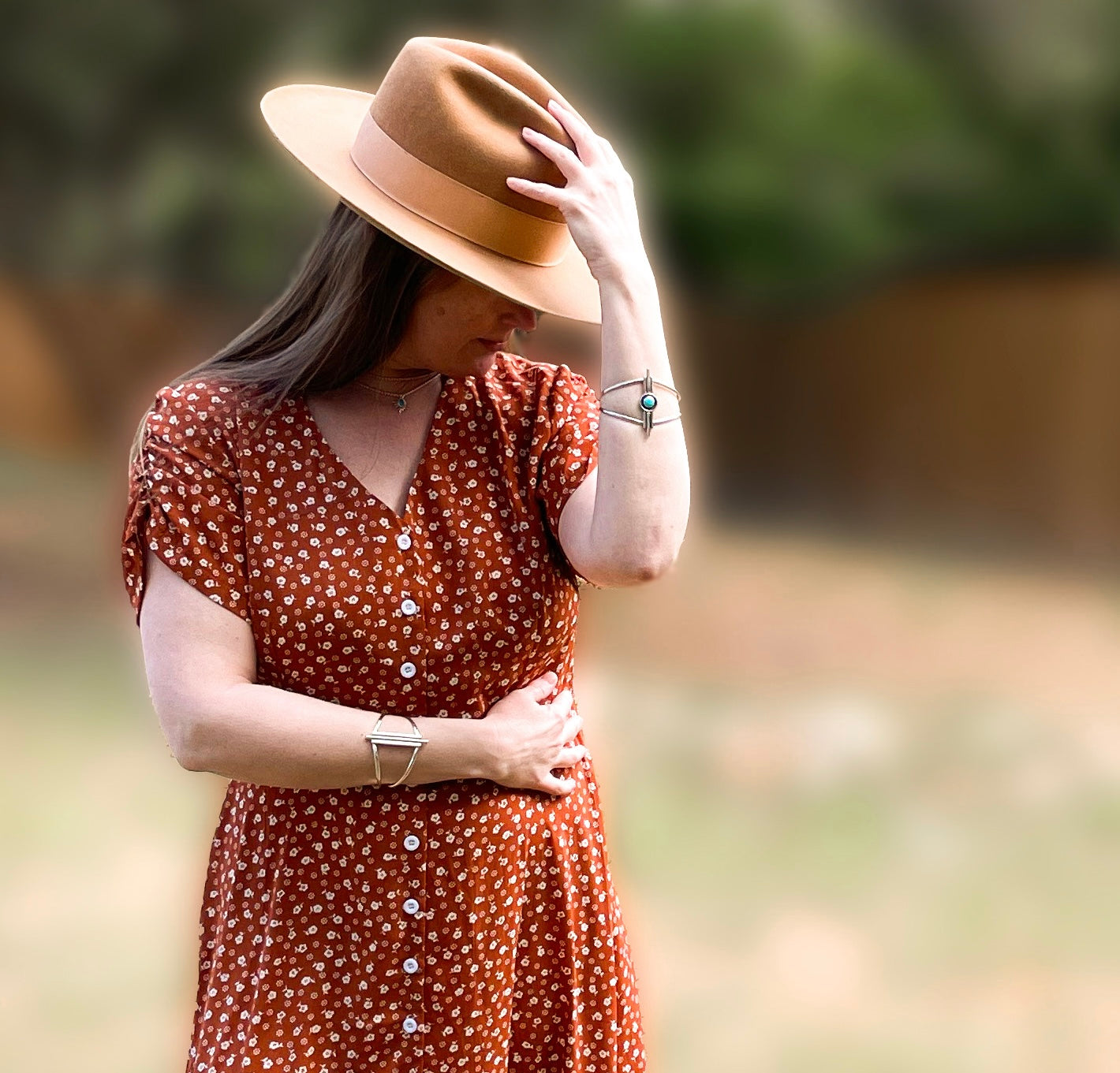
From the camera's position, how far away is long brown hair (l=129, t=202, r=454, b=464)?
1202mm

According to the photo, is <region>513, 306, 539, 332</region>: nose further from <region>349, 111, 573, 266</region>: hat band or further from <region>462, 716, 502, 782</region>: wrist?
<region>462, 716, 502, 782</region>: wrist

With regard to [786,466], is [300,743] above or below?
below

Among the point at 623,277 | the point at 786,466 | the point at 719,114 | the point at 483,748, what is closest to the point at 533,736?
the point at 483,748

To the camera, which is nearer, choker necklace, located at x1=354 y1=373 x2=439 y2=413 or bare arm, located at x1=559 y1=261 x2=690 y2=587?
bare arm, located at x1=559 y1=261 x2=690 y2=587

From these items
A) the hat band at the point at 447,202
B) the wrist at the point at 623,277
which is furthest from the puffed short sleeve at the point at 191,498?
the wrist at the point at 623,277

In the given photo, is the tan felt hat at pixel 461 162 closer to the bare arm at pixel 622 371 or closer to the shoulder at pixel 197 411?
the bare arm at pixel 622 371

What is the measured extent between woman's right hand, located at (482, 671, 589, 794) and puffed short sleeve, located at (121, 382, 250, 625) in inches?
8.7

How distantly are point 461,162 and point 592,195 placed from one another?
0.36ft

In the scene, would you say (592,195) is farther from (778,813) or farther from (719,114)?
(719,114)

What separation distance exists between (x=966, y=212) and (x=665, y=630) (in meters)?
1.96

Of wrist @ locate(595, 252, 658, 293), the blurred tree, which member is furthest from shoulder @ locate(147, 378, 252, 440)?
the blurred tree

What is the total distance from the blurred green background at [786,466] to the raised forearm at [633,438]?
85.5 inches

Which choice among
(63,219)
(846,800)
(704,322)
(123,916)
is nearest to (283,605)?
(123,916)

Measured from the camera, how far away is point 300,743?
3.79 feet
